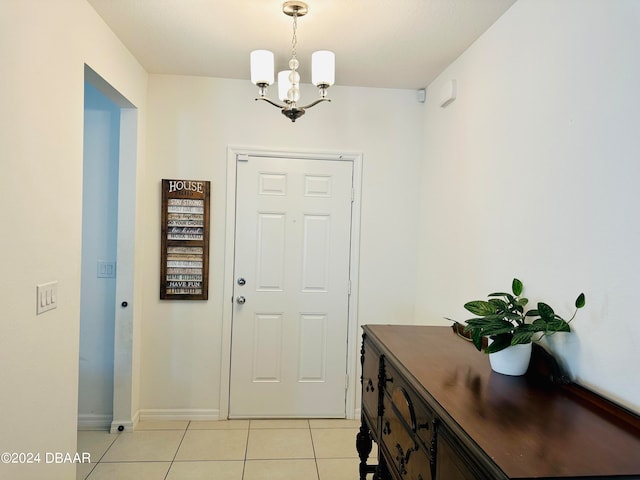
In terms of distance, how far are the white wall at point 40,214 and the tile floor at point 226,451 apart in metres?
0.60

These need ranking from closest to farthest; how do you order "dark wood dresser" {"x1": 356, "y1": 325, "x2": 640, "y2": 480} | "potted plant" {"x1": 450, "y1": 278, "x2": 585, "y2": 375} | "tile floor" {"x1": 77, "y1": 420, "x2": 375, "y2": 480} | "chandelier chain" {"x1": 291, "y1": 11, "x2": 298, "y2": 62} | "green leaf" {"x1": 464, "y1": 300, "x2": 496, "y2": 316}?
"dark wood dresser" {"x1": 356, "y1": 325, "x2": 640, "y2": 480}
"potted plant" {"x1": 450, "y1": 278, "x2": 585, "y2": 375}
"green leaf" {"x1": 464, "y1": 300, "x2": 496, "y2": 316}
"chandelier chain" {"x1": 291, "y1": 11, "x2": 298, "y2": 62}
"tile floor" {"x1": 77, "y1": 420, "x2": 375, "y2": 480}

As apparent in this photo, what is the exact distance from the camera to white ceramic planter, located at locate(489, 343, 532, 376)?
1470 millimetres

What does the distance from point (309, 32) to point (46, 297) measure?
5.95 ft

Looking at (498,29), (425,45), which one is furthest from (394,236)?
(498,29)

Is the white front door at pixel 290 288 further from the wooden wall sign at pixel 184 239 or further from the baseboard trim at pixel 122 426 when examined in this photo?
the baseboard trim at pixel 122 426

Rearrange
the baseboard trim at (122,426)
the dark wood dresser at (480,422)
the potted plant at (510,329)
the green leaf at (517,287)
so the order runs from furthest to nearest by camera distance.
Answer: the baseboard trim at (122,426) < the green leaf at (517,287) < the potted plant at (510,329) < the dark wood dresser at (480,422)

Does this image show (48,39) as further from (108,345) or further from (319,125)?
(108,345)

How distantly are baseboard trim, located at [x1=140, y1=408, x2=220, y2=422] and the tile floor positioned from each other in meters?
0.05

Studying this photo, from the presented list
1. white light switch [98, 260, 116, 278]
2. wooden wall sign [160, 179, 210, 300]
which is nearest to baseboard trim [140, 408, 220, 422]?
wooden wall sign [160, 179, 210, 300]

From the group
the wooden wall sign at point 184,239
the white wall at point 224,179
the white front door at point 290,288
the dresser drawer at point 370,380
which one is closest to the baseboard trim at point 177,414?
the white wall at point 224,179

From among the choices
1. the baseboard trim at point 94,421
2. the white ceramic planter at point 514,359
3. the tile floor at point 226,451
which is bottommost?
the tile floor at point 226,451

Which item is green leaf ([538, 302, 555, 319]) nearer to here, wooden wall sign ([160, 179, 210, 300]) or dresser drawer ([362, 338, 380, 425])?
dresser drawer ([362, 338, 380, 425])

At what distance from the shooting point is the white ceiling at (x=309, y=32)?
6.61 feet

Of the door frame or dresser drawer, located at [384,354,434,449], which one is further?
the door frame
